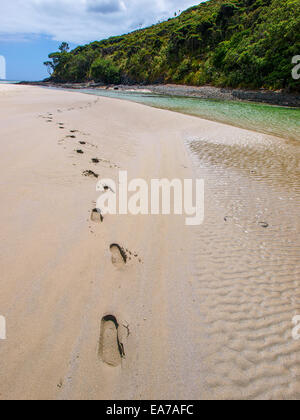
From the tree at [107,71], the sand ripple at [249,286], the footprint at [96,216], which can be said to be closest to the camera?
the sand ripple at [249,286]

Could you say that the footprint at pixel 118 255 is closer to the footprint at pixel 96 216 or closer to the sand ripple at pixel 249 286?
the footprint at pixel 96 216

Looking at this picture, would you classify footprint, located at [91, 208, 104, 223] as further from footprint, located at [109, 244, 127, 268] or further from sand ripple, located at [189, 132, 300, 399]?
sand ripple, located at [189, 132, 300, 399]

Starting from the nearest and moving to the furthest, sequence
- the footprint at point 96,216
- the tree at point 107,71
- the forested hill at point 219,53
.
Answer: the footprint at point 96,216 < the forested hill at point 219,53 < the tree at point 107,71

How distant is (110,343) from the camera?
1840 millimetres

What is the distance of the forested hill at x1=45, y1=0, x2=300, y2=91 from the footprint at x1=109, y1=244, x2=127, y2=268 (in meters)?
35.9

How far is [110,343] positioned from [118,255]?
1139 mm

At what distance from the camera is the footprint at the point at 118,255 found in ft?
8.84

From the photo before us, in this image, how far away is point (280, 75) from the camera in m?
29.4

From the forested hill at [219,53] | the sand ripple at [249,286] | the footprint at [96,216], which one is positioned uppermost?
the forested hill at [219,53]

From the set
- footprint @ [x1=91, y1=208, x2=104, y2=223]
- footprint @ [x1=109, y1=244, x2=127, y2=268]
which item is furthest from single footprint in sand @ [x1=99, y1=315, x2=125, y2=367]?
footprint @ [x1=91, y1=208, x2=104, y2=223]

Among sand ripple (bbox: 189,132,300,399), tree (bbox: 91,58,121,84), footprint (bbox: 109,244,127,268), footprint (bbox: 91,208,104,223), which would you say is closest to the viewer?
sand ripple (bbox: 189,132,300,399)

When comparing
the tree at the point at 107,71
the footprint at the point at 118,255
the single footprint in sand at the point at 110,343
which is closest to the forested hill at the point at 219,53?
the tree at the point at 107,71

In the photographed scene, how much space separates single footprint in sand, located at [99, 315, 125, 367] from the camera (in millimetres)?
1736

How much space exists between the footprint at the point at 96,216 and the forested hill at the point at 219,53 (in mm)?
35489
